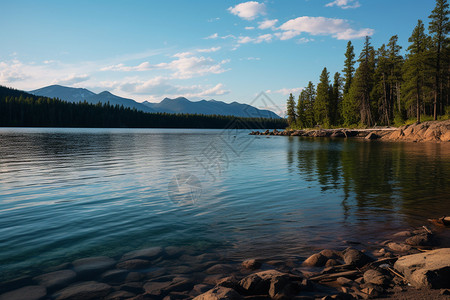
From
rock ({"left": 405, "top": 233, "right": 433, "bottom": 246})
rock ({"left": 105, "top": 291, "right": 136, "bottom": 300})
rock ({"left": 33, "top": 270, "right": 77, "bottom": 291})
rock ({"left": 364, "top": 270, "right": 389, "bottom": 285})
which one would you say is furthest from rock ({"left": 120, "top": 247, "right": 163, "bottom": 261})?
rock ({"left": 405, "top": 233, "right": 433, "bottom": 246})

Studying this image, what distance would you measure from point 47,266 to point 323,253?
7.18 meters

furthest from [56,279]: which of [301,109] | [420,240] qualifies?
[301,109]

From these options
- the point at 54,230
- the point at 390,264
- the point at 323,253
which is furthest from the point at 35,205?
the point at 390,264

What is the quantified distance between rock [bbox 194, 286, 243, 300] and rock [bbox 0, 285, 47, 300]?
338 centimetres

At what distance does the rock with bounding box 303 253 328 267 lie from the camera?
7112 millimetres

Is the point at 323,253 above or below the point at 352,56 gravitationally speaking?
below

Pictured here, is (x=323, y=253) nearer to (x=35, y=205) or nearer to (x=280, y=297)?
(x=280, y=297)

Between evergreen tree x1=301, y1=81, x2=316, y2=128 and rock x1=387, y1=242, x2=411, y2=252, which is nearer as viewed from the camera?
rock x1=387, y1=242, x2=411, y2=252

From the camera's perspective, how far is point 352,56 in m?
104

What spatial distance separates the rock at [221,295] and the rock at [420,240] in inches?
230

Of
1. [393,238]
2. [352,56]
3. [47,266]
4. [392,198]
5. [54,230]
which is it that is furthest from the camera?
[352,56]

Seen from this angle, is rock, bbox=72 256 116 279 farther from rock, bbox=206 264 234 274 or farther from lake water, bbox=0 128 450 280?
rock, bbox=206 264 234 274

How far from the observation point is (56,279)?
659cm

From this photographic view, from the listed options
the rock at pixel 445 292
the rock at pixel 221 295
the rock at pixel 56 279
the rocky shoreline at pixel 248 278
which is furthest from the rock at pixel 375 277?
the rock at pixel 56 279
